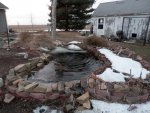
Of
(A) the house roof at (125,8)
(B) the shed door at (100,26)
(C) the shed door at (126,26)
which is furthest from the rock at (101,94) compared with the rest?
(B) the shed door at (100,26)

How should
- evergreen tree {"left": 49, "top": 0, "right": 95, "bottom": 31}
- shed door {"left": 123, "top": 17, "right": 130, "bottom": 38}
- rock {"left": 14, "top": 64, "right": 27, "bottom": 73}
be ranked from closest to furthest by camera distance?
1. rock {"left": 14, "top": 64, "right": 27, "bottom": 73}
2. shed door {"left": 123, "top": 17, "right": 130, "bottom": 38}
3. evergreen tree {"left": 49, "top": 0, "right": 95, "bottom": 31}

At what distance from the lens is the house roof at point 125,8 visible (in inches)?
481

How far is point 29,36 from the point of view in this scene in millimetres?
7578

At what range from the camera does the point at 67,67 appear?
5.12 metres

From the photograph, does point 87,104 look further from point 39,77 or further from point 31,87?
point 39,77

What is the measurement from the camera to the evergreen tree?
17156mm

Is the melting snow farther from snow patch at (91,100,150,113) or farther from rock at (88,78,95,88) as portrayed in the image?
snow patch at (91,100,150,113)

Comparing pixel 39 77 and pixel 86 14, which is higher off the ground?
pixel 86 14

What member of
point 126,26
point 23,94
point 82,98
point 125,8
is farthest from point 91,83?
point 125,8

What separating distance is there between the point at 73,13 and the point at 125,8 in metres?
5.77

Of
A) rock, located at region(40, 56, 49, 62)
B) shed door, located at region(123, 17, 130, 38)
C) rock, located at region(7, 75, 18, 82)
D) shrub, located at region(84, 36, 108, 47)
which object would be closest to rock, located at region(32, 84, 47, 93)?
rock, located at region(7, 75, 18, 82)

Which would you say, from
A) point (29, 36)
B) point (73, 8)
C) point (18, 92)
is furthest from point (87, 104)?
point (73, 8)

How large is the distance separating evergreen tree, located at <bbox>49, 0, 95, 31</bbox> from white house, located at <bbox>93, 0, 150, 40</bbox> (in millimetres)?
1943

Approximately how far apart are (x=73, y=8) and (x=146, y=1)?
725 cm
